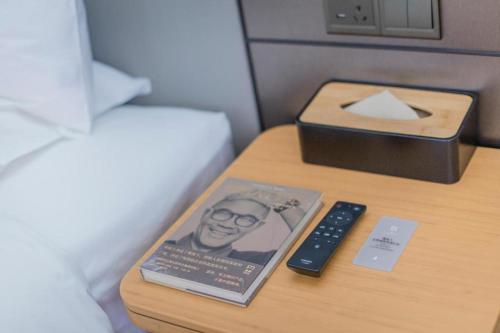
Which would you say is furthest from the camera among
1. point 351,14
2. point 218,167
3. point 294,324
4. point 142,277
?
point 218,167

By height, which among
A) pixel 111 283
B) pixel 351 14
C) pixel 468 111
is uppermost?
pixel 351 14

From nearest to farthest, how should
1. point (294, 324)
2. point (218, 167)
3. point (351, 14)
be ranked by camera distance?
point (294, 324), point (351, 14), point (218, 167)

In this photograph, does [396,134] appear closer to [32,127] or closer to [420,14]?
[420,14]

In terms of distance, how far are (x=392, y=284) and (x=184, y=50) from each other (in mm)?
571

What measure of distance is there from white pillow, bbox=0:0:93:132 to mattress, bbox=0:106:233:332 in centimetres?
6

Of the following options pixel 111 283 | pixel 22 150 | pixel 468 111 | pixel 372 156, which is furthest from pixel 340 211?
pixel 22 150

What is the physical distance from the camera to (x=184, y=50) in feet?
3.91

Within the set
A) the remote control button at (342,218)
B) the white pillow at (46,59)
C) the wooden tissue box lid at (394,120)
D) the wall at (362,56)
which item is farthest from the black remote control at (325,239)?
the white pillow at (46,59)

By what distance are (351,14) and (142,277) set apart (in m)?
0.47

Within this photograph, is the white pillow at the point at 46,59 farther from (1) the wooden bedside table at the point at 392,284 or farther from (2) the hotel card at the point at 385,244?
(2) the hotel card at the point at 385,244

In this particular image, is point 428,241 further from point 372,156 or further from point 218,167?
point 218,167

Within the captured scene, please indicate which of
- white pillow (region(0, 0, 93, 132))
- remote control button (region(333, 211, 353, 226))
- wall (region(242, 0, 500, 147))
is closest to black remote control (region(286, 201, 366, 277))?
remote control button (region(333, 211, 353, 226))

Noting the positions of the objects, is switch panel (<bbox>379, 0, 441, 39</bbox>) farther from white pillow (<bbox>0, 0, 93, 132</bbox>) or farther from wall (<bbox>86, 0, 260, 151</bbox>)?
white pillow (<bbox>0, 0, 93, 132</bbox>)

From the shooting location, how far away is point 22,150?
1045 millimetres
